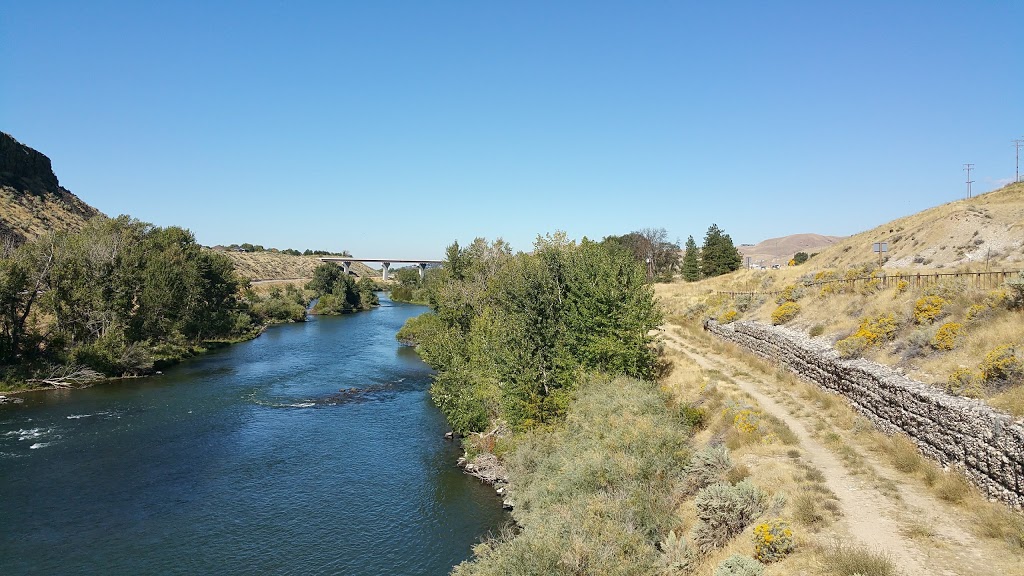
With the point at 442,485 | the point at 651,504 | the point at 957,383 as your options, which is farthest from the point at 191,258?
the point at 957,383

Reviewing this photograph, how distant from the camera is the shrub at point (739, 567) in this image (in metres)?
12.5

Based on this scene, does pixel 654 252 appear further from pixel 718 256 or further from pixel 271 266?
A: pixel 271 266

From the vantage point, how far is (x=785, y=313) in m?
32.9

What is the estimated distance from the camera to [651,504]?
17.5 meters

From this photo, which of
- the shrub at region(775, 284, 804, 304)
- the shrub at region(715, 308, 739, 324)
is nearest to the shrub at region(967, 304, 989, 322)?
the shrub at region(775, 284, 804, 304)

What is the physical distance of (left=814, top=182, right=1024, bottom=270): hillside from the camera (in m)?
44.9

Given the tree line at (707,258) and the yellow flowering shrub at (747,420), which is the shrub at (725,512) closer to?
the yellow flowering shrub at (747,420)

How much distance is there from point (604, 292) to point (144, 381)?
45495 mm

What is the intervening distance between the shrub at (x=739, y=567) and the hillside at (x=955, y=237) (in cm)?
3693

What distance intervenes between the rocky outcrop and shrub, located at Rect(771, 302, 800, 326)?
6157 millimetres

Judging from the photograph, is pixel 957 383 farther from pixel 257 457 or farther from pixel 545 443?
pixel 257 457

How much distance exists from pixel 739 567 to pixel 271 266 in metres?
170

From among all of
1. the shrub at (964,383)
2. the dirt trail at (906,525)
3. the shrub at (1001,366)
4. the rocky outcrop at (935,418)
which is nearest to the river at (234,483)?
the dirt trail at (906,525)

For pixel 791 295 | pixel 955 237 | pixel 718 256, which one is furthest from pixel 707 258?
pixel 791 295
